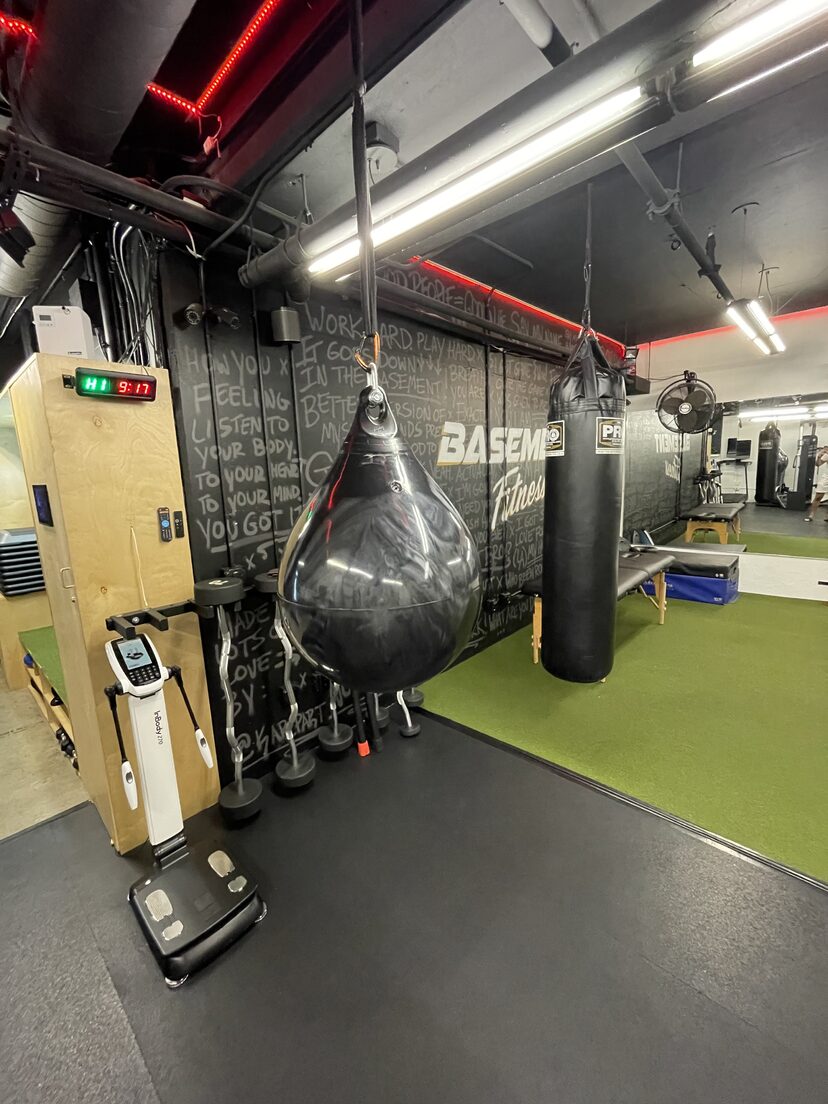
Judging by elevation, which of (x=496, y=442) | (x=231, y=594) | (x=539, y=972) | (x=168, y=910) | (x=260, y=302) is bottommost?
(x=539, y=972)

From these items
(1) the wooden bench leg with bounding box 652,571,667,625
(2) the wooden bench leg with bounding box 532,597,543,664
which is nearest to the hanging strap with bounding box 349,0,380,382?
(2) the wooden bench leg with bounding box 532,597,543,664

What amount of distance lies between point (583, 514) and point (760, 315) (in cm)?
302

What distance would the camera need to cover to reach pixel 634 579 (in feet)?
13.8

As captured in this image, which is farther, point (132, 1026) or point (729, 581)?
point (729, 581)

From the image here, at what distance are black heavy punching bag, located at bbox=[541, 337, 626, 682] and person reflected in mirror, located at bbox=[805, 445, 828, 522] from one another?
3721mm

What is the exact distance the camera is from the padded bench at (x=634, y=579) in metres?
4.16

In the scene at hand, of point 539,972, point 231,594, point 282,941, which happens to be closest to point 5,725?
point 231,594

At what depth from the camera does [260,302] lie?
2.57 meters

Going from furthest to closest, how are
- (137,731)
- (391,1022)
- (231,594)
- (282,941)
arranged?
(231,594)
(137,731)
(282,941)
(391,1022)

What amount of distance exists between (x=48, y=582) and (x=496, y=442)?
11.7 ft

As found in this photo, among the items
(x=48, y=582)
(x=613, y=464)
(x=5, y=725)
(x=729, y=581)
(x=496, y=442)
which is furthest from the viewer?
(x=729, y=581)

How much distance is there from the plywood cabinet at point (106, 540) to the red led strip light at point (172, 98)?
40.2 inches

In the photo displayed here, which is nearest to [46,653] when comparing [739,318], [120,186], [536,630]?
[120,186]

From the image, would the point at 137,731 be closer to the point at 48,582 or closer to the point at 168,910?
the point at 168,910
